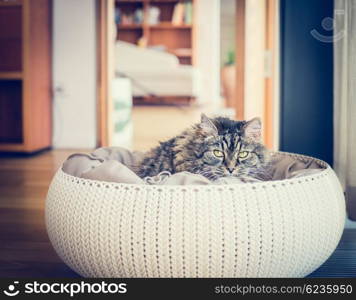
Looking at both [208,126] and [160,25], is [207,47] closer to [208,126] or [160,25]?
[160,25]

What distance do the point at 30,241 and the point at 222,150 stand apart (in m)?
0.76

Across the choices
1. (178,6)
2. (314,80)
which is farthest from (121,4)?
(314,80)

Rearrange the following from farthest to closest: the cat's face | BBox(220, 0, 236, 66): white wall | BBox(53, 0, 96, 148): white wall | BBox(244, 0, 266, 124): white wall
Answer: BBox(220, 0, 236, 66): white wall < BBox(53, 0, 96, 148): white wall < BBox(244, 0, 266, 124): white wall < the cat's face

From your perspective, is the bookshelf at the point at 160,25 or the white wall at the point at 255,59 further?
the bookshelf at the point at 160,25

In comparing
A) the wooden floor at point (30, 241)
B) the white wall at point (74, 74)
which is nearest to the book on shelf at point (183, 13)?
the white wall at point (74, 74)

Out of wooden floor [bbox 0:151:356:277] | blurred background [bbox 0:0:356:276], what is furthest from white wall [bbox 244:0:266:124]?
wooden floor [bbox 0:151:356:277]

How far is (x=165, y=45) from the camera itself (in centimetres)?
1022

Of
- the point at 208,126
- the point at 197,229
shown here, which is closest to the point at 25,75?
the point at 208,126

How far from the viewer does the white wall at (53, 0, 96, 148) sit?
5039mm

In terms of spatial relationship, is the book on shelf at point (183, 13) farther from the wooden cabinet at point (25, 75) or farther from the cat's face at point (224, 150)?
the cat's face at point (224, 150)

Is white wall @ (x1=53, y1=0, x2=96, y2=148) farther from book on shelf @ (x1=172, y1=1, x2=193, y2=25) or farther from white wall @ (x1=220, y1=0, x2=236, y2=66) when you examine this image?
white wall @ (x1=220, y1=0, x2=236, y2=66)

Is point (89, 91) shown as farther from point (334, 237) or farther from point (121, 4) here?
point (121, 4)

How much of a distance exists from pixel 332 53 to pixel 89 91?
3135mm

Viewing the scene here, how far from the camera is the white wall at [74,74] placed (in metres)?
5.04
